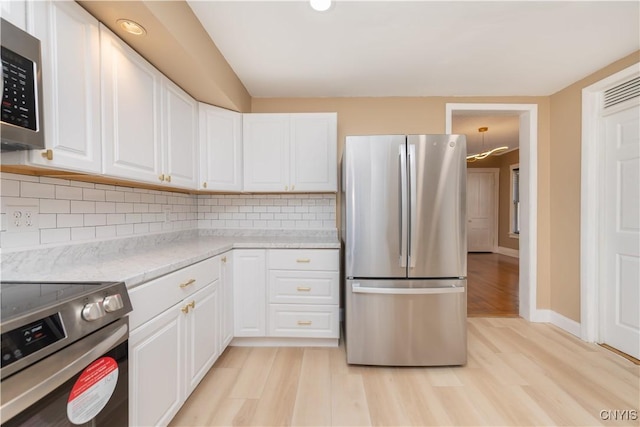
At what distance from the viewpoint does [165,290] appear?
1285 millimetres

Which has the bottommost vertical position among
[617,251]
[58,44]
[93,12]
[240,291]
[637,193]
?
[240,291]

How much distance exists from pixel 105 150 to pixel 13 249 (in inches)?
22.6

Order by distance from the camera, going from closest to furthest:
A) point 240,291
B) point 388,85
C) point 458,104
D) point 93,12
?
point 93,12 < point 240,291 < point 388,85 < point 458,104

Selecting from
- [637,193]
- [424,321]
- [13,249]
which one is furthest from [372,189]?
[637,193]

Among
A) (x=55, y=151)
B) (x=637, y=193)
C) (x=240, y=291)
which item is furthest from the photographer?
(x=240, y=291)

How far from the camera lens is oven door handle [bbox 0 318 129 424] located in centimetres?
63

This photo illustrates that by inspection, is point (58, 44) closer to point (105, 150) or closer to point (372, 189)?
point (105, 150)

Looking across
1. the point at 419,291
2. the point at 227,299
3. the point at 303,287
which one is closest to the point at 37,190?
the point at 227,299

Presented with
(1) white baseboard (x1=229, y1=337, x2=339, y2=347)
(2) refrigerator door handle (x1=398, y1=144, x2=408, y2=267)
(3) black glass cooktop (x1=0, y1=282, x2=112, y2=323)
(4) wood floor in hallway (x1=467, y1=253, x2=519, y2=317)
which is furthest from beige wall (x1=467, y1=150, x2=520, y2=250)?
(3) black glass cooktop (x1=0, y1=282, x2=112, y2=323)

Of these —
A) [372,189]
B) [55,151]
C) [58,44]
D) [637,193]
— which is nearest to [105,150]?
[55,151]

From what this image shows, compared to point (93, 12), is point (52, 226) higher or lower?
lower

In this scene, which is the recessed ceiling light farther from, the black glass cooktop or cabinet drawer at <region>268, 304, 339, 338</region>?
cabinet drawer at <region>268, 304, 339, 338</region>

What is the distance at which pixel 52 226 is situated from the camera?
133 cm

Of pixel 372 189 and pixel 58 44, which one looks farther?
pixel 372 189
